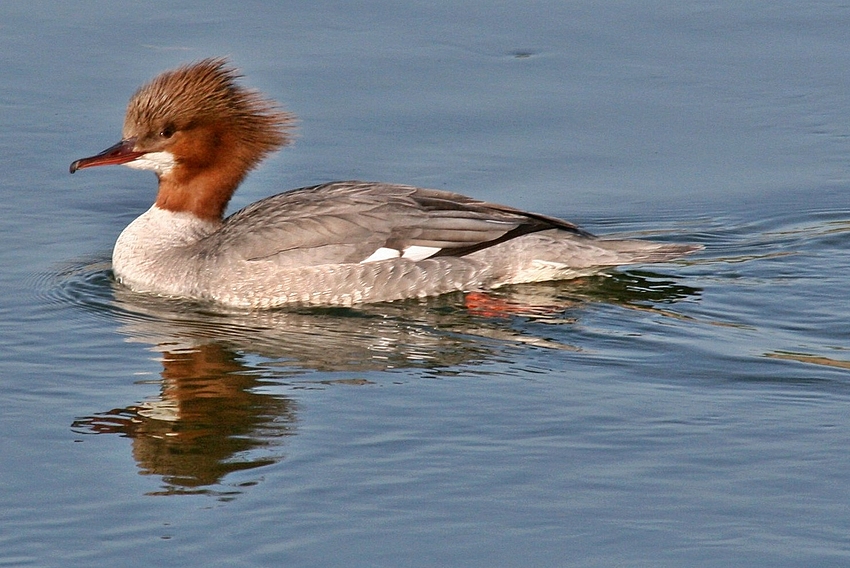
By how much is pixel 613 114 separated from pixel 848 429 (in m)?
5.52

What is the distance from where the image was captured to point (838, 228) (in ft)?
33.8

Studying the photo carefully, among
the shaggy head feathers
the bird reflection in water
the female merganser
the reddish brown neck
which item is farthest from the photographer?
the reddish brown neck

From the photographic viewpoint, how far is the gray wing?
9648mm

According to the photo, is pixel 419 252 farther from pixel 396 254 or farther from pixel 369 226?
pixel 369 226

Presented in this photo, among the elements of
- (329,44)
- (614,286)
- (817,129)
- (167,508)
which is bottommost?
(167,508)

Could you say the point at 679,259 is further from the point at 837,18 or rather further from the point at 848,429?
the point at 837,18

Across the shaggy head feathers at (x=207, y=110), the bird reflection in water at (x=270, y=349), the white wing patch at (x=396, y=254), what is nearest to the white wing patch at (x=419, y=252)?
the white wing patch at (x=396, y=254)

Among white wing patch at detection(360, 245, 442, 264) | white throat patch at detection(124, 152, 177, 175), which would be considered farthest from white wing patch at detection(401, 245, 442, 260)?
white throat patch at detection(124, 152, 177, 175)

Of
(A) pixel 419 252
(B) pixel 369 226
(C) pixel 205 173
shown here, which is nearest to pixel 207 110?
(C) pixel 205 173

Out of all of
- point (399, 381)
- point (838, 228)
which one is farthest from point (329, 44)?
point (399, 381)

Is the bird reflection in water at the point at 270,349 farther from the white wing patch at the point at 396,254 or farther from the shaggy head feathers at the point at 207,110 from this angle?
the shaggy head feathers at the point at 207,110

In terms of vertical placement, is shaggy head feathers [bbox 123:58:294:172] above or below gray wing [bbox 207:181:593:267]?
above

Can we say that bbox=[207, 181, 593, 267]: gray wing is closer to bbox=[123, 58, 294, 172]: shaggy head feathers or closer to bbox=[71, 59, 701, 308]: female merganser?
bbox=[71, 59, 701, 308]: female merganser

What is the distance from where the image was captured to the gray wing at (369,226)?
380 inches
